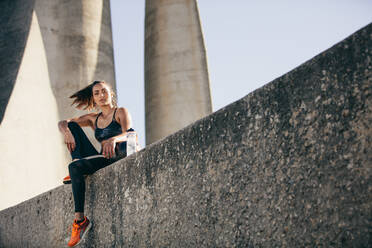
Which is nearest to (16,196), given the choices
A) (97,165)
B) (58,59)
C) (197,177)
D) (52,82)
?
(52,82)

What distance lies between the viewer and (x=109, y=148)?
17.1 feet

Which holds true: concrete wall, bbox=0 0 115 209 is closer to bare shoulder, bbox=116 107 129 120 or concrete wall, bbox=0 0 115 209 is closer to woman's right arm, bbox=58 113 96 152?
woman's right arm, bbox=58 113 96 152

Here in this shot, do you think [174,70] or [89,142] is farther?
[174,70]

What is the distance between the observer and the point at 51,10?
14617 millimetres

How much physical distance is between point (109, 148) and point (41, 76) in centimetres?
962

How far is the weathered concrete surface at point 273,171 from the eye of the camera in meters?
2.33

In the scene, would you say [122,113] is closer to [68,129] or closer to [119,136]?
[119,136]

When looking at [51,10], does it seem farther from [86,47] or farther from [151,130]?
[151,130]

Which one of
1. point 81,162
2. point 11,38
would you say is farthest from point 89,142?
point 11,38

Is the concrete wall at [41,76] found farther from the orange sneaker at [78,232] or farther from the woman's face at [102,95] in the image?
the orange sneaker at [78,232]

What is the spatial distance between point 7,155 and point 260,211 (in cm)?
1095

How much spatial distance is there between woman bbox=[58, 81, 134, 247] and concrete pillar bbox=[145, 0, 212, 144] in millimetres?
12034

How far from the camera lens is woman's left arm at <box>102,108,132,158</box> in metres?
5.23

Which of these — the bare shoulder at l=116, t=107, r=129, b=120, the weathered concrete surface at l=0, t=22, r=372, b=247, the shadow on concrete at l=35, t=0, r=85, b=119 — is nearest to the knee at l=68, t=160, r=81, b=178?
the bare shoulder at l=116, t=107, r=129, b=120
